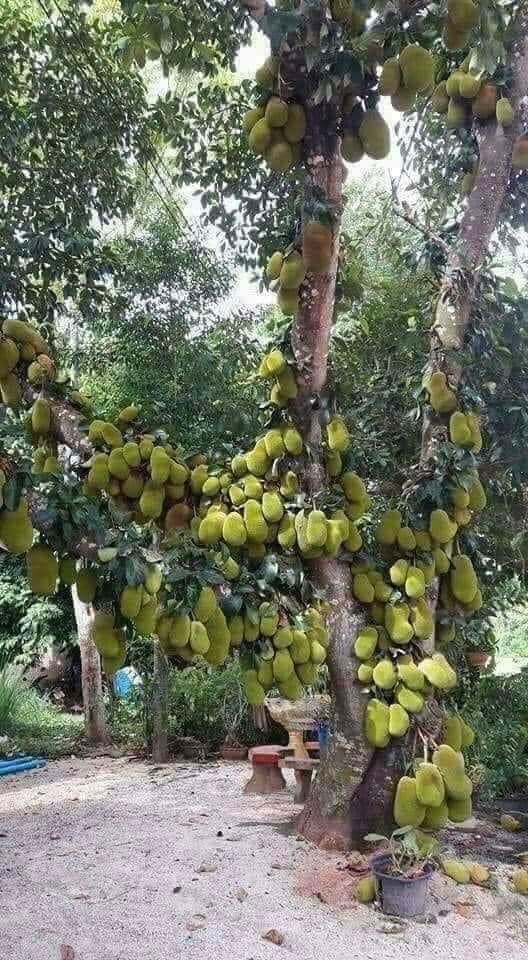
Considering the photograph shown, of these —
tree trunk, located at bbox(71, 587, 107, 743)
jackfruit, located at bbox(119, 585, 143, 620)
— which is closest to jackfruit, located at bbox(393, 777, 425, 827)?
jackfruit, located at bbox(119, 585, 143, 620)

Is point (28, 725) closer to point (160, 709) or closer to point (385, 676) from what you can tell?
point (160, 709)

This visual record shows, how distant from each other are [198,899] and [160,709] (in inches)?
123

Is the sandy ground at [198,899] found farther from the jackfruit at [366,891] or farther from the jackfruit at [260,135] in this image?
the jackfruit at [260,135]

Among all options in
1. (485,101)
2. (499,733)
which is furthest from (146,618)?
(499,733)

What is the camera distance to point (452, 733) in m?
3.17

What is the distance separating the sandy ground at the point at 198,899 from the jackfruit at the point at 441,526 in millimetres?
1304

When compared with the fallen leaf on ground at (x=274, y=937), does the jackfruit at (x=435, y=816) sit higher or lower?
higher

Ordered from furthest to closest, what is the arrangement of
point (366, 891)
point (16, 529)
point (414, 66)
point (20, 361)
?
point (20, 361)
point (366, 891)
point (414, 66)
point (16, 529)

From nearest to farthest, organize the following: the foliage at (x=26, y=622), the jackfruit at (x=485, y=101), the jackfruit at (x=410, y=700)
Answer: the jackfruit at (x=410, y=700), the jackfruit at (x=485, y=101), the foliage at (x=26, y=622)

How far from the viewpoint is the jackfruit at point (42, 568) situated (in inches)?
81.4

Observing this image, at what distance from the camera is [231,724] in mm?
6203

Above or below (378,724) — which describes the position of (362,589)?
above

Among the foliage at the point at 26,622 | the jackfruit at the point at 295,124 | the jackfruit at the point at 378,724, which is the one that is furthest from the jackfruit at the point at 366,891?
the foliage at the point at 26,622

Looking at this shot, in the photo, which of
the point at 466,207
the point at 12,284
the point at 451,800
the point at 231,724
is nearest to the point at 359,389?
the point at 466,207
